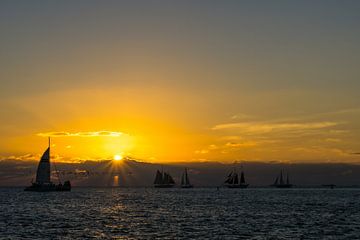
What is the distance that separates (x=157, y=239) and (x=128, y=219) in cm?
3218

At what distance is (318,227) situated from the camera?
83.5 meters

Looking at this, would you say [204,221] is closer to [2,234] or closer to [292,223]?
[292,223]

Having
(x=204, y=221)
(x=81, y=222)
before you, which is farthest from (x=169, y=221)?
(x=81, y=222)

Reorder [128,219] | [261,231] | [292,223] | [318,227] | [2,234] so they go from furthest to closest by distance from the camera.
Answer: [128,219]
[292,223]
[318,227]
[261,231]
[2,234]

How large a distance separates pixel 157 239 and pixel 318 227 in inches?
1142

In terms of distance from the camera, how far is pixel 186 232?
7444 centimetres

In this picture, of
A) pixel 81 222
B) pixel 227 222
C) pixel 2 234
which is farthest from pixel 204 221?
pixel 2 234

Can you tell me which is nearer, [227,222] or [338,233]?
[338,233]

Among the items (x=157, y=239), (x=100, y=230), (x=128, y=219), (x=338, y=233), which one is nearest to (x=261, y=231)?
(x=338, y=233)

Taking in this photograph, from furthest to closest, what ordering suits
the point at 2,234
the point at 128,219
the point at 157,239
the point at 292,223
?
the point at 128,219, the point at 292,223, the point at 2,234, the point at 157,239

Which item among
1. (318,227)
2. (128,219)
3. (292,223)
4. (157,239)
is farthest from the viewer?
(128,219)

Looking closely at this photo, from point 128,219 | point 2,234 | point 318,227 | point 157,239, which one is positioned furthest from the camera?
point 128,219

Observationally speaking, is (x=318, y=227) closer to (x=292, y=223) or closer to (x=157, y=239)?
(x=292, y=223)

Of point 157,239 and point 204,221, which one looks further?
point 204,221
